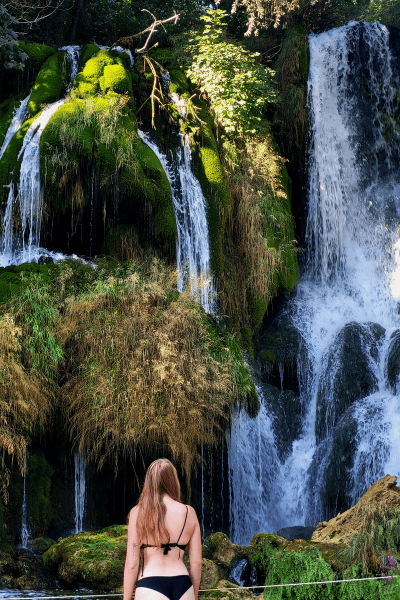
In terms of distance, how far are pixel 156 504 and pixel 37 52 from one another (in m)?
11.4

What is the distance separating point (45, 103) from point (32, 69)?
151cm

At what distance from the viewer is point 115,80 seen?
11.8 metres

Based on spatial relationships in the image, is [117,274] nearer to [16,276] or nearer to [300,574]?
[16,276]

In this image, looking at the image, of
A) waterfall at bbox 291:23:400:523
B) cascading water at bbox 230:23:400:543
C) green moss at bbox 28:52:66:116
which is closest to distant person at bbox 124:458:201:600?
cascading water at bbox 230:23:400:543

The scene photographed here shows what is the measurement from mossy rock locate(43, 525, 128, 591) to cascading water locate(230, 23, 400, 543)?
2.87m

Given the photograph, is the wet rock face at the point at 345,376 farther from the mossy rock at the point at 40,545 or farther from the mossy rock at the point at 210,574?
the mossy rock at the point at 40,545

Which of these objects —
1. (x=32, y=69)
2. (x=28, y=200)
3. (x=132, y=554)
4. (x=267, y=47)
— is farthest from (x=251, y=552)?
(x=267, y=47)

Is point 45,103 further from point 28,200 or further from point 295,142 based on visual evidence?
point 295,142

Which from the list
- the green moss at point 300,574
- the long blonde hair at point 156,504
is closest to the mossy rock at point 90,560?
the green moss at point 300,574

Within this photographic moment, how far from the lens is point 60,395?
8.20 m

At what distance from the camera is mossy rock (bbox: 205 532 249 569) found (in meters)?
7.16

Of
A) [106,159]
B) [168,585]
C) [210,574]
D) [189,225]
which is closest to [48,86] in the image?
[106,159]

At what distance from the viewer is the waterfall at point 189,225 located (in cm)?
1107

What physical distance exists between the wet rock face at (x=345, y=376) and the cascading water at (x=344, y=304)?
0.06 feet
